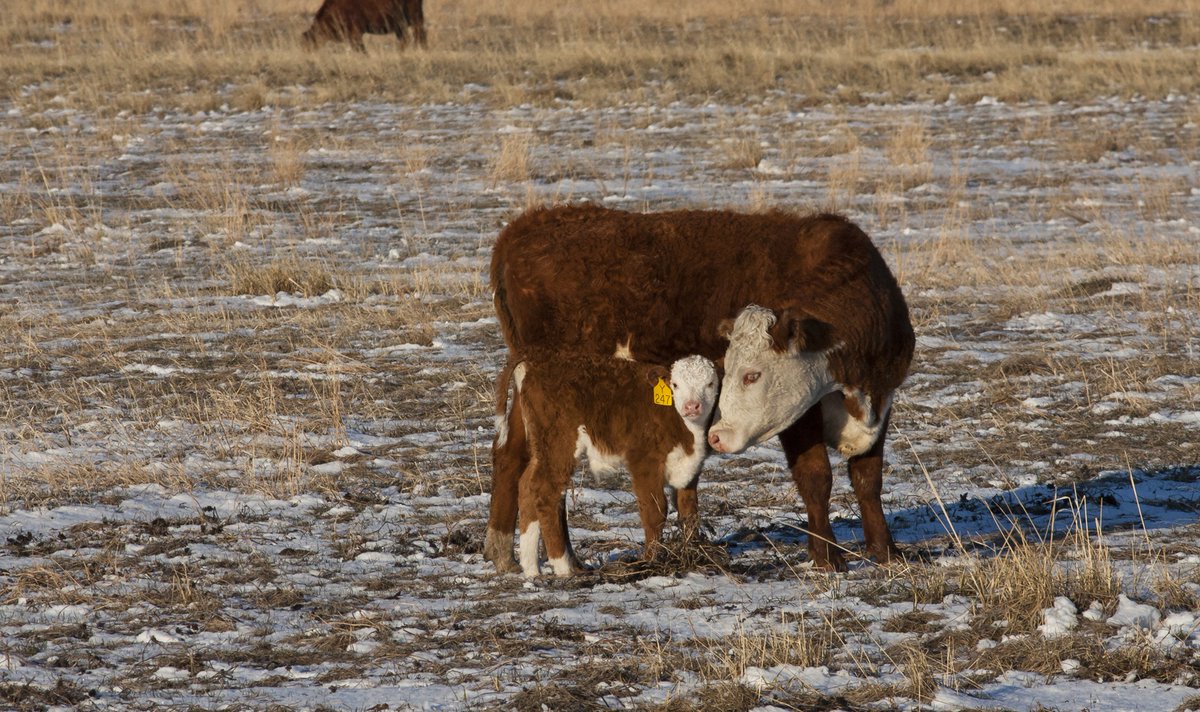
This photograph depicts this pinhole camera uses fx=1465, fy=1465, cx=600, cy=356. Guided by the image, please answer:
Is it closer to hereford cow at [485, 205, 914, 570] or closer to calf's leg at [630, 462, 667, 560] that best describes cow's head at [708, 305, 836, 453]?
hereford cow at [485, 205, 914, 570]

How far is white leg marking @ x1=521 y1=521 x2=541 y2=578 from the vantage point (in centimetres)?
634

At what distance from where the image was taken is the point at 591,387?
246 inches

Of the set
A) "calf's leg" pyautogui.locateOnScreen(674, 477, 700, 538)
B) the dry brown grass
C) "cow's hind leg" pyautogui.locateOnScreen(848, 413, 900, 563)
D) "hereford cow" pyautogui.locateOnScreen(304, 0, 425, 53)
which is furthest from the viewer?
"hereford cow" pyautogui.locateOnScreen(304, 0, 425, 53)

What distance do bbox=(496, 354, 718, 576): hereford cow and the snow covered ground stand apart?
0.96ft

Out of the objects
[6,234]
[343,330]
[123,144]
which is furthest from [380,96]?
[343,330]

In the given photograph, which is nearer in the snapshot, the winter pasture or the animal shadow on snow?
the winter pasture

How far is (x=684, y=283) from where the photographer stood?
6395 mm

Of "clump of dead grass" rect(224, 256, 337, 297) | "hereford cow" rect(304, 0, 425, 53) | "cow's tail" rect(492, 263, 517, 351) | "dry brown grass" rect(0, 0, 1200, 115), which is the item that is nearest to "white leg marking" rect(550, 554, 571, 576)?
"cow's tail" rect(492, 263, 517, 351)

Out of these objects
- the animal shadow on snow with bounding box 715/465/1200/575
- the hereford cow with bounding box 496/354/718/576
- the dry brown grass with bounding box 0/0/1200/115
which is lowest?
the animal shadow on snow with bounding box 715/465/1200/575

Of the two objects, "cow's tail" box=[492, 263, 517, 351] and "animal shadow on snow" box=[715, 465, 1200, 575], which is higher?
"cow's tail" box=[492, 263, 517, 351]

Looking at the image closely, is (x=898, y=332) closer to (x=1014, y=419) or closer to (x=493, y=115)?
(x=1014, y=419)

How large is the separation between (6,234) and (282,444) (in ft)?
25.1

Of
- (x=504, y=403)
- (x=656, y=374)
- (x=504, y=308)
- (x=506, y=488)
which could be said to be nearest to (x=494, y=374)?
(x=504, y=308)

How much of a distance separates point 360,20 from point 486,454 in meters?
18.5
